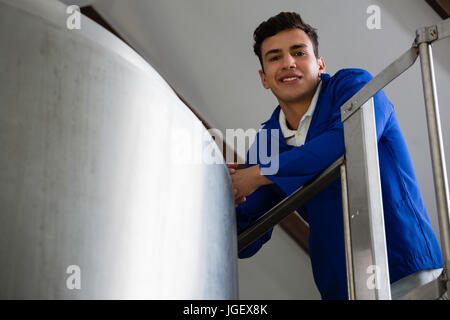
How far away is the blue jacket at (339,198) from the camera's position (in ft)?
3.67

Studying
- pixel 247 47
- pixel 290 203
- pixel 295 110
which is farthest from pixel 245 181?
pixel 247 47

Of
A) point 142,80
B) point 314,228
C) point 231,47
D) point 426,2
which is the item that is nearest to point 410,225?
point 314,228

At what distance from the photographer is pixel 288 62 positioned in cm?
147

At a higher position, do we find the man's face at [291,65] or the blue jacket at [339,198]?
the man's face at [291,65]

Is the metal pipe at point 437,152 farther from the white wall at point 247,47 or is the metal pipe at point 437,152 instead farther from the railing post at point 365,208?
the white wall at point 247,47

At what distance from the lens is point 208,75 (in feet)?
9.51

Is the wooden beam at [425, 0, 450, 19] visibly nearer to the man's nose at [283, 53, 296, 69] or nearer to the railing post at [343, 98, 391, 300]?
the man's nose at [283, 53, 296, 69]

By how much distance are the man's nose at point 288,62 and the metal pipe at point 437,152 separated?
60cm

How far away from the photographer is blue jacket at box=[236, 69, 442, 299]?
44.0 inches

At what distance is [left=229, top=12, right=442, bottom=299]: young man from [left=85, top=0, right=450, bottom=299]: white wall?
3.64 feet

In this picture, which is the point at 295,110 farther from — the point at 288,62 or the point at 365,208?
the point at 365,208

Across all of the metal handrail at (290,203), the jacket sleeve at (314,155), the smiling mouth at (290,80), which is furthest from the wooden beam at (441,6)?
the metal handrail at (290,203)

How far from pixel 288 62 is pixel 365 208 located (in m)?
0.58

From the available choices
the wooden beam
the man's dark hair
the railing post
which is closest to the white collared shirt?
the man's dark hair
